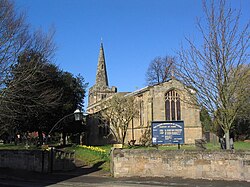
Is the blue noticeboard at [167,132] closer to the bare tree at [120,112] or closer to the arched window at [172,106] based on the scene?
the bare tree at [120,112]

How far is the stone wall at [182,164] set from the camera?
1301 centimetres

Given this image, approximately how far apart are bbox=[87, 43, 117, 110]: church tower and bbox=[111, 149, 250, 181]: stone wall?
64501 millimetres

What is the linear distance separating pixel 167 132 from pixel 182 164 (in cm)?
267

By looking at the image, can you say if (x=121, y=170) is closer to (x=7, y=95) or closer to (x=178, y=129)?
(x=178, y=129)

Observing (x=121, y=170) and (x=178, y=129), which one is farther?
(x=178, y=129)

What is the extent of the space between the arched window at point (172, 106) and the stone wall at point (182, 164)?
27.7 meters

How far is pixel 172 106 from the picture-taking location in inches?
1666

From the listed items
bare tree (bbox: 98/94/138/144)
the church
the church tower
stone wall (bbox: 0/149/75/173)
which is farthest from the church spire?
stone wall (bbox: 0/149/75/173)

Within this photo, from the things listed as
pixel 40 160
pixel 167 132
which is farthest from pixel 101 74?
pixel 167 132

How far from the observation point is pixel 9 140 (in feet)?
217

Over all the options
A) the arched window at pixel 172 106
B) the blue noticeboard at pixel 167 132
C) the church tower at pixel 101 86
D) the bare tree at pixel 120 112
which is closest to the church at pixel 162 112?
the arched window at pixel 172 106

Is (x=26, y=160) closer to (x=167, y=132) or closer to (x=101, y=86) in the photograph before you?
(x=167, y=132)

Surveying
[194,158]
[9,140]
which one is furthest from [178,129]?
[9,140]

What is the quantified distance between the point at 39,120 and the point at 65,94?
5776 mm
